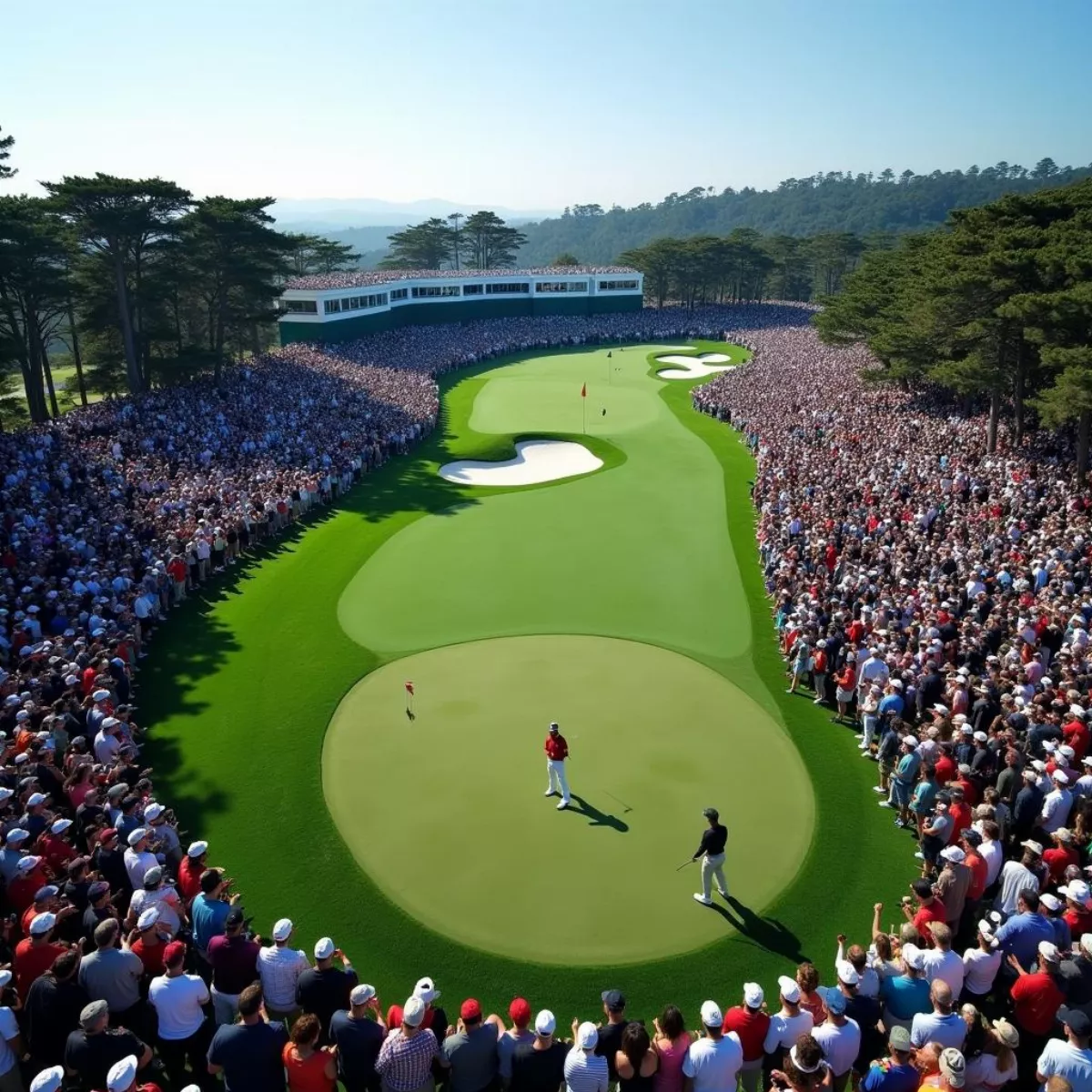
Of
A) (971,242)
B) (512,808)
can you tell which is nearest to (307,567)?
(512,808)

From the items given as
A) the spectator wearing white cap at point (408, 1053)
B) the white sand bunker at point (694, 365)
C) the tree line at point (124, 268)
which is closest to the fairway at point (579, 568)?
the spectator wearing white cap at point (408, 1053)

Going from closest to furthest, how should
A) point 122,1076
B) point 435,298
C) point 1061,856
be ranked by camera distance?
point 122,1076
point 1061,856
point 435,298

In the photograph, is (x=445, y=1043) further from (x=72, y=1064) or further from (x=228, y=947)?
(x=72, y=1064)

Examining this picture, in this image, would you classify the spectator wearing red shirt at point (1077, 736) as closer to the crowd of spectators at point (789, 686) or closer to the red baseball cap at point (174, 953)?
the crowd of spectators at point (789, 686)

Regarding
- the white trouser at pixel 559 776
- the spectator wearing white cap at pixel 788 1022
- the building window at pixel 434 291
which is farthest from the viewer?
the building window at pixel 434 291

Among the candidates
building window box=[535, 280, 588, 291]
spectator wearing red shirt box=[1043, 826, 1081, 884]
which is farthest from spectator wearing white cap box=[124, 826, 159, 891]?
building window box=[535, 280, 588, 291]

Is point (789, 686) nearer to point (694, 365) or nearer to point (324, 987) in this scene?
point (324, 987)

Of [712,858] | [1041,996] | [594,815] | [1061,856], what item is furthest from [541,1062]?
[1061,856]
